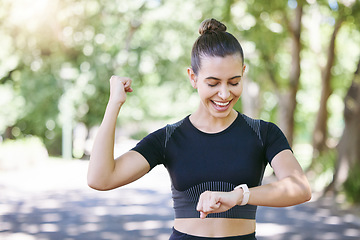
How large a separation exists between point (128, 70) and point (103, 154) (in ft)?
80.6

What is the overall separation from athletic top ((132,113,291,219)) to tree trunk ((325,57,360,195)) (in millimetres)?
10108

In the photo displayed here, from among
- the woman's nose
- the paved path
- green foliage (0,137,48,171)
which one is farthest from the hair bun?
green foliage (0,137,48,171)

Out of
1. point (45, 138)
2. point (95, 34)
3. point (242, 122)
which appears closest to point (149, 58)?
point (95, 34)

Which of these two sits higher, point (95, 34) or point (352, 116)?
point (95, 34)

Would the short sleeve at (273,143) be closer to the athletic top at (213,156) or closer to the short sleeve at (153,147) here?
the athletic top at (213,156)

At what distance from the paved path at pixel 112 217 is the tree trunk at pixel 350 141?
97cm

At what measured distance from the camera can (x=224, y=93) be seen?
2240 millimetres

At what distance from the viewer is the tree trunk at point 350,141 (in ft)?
39.7

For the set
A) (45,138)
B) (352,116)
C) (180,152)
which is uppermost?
(45,138)

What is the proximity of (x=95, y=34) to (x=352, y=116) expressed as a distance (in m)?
15.0

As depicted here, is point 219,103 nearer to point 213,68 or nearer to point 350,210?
point 213,68

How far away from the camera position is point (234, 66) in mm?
2264

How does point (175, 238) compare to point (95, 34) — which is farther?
point (95, 34)

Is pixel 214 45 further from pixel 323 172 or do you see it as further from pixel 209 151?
pixel 323 172
